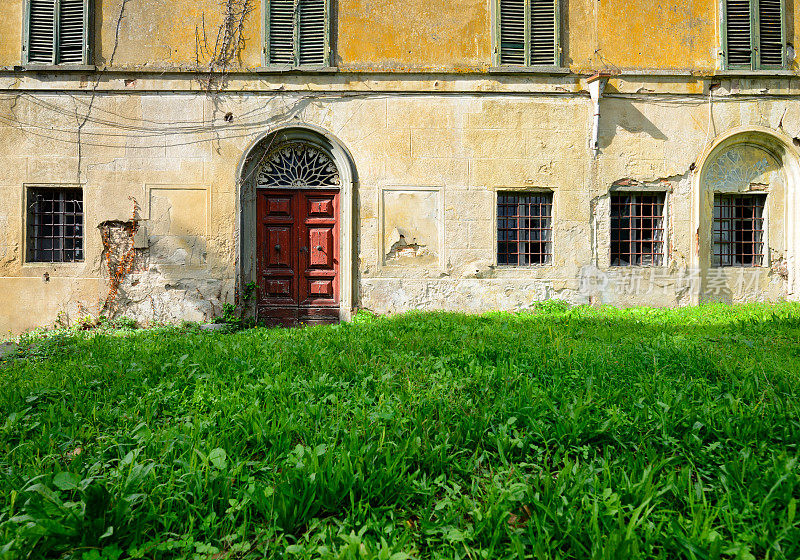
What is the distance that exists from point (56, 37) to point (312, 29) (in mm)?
4763

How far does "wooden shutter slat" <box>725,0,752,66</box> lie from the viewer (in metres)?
9.14

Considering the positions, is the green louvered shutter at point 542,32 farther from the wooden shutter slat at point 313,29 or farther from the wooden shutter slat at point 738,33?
the wooden shutter slat at point 313,29

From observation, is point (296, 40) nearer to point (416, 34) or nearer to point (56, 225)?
point (416, 34)

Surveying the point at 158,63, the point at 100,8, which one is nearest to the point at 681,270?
the point at 158,63

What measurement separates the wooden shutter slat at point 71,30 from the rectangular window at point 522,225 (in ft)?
27.8

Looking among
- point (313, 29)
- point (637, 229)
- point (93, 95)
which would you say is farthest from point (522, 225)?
point (93, 95)

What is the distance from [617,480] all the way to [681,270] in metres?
8.58

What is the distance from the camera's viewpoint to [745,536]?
1616 millimetres

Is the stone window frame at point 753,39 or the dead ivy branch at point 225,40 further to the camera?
the stone window frame at point 753,39

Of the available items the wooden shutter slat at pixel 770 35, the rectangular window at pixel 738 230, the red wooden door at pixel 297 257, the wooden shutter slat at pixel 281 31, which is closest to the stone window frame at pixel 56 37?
the wooden shutter slat at pixel 281 31

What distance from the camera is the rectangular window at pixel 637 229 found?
9219 mm

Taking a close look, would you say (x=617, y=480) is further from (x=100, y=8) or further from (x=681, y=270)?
(x=100, y=8)

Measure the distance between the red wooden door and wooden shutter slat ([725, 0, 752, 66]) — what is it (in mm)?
8236

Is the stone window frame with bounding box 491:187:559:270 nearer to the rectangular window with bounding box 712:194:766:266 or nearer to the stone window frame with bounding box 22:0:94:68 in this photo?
the rectangular window with bounding box 712:194:766:266
